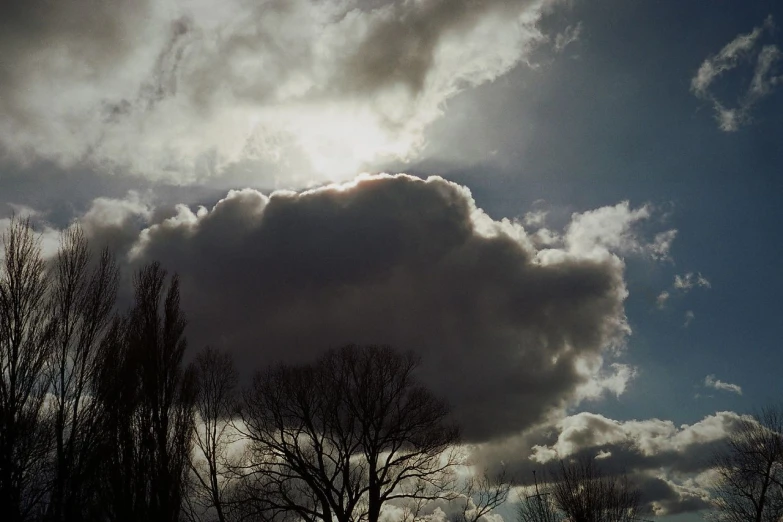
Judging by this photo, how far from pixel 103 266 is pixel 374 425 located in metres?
15.8

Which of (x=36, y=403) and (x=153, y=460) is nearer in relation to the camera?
(x=36, y=403)

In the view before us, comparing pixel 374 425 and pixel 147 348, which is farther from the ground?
pixel 147 348

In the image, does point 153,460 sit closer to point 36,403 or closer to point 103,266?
point 36,403

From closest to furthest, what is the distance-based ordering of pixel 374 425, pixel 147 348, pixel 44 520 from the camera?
pixel 44 520 < pixel 147 348 < pixel 374 425

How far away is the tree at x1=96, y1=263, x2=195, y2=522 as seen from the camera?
68.1 ft

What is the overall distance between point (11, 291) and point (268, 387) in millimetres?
14815

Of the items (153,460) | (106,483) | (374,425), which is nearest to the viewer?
(106,483)

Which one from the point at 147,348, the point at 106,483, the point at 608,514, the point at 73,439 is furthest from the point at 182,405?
the point at 608,514

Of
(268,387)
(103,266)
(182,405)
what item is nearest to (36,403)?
(103,266)

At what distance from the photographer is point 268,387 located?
103 ft

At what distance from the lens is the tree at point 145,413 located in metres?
20.8

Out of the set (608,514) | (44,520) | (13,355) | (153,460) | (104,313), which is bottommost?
(608,514)

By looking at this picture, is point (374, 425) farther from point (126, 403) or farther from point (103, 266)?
point (103, 266)

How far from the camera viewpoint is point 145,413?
2352cm
